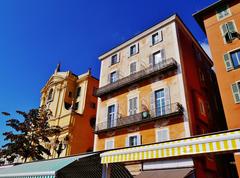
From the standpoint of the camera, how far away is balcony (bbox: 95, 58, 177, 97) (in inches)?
646

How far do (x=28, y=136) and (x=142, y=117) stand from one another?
14377mm

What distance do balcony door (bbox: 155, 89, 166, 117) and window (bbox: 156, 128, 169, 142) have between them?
1314mm

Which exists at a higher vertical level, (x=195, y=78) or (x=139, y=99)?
(x=195, y=78)

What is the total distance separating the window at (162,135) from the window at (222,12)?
1113cm

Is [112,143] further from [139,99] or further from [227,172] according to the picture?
[227,172]

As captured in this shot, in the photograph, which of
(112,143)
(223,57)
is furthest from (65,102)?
(223,57)

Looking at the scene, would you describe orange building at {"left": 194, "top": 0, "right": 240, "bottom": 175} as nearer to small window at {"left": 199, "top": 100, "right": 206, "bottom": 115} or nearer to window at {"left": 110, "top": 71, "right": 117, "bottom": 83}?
small window at {"left": 199, "top": 100, "right": 206, "bottom": 115}

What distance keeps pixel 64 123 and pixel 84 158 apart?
1797 cm

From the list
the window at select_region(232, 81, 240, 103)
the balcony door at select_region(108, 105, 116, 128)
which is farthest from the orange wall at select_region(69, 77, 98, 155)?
the window at select_region(232, 81, 240, 103)

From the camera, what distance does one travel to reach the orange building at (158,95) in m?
14.4

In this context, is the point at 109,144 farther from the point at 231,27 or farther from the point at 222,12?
the point at 222,12

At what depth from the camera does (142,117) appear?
16203 millimetres

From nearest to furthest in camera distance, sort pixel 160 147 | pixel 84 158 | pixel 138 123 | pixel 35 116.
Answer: pixel 160 147, pixel 84 158, pixel 138 123, pixel 35 116

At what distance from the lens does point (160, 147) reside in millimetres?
7156
